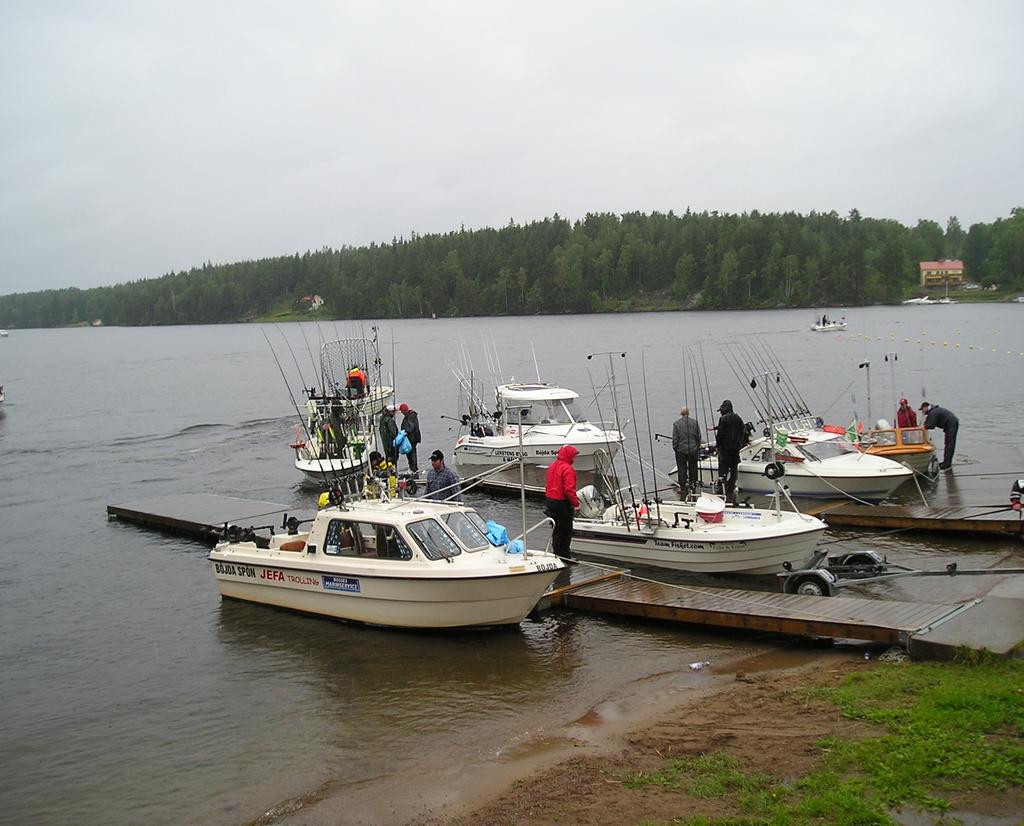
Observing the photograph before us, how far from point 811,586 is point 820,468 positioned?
855 centimetres

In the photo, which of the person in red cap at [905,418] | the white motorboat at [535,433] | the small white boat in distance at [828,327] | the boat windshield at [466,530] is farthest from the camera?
the small white boat in distance at [828,327]

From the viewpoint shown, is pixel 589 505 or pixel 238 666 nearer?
pixel 238 666

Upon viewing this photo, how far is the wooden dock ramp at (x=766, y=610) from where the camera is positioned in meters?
11.0

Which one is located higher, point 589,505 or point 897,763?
point 589,505

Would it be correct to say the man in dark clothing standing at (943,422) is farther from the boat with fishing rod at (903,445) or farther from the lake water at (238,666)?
the lake water at (238,666)

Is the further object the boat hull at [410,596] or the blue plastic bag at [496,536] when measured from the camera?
the blue plastic bag at [496,536]

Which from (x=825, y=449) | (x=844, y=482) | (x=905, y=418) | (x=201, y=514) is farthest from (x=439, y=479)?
(x=905, y=418)

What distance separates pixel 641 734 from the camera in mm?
9203

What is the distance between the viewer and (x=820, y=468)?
833 inches

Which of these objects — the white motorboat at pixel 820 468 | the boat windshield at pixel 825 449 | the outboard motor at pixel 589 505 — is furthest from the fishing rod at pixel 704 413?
the outboard motor at pixel 589 505

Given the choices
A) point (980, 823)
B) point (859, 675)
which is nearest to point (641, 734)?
point (859, 675)

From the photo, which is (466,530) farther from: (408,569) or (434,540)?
(408,569)

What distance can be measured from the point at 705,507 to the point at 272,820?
9272 millimetres

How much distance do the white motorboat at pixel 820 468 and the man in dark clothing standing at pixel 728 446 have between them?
888 millimetres
